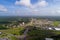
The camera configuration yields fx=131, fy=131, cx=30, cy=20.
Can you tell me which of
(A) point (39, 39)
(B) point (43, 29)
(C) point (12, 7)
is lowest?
(A) point (39, 39)

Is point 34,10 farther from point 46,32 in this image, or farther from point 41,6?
point 46,32

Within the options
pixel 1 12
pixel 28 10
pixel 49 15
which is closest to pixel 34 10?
pixel 28 10

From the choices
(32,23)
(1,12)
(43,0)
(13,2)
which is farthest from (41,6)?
(1,12)

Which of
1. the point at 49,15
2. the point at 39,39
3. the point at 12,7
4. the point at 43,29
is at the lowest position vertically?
the point at 39,39

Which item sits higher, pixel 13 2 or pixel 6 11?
pixel 13 2

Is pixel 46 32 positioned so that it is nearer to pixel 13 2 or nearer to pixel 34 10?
pixel 34 10

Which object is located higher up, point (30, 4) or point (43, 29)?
point (30, 4)

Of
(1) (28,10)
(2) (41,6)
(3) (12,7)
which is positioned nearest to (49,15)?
(2) (41,6)
